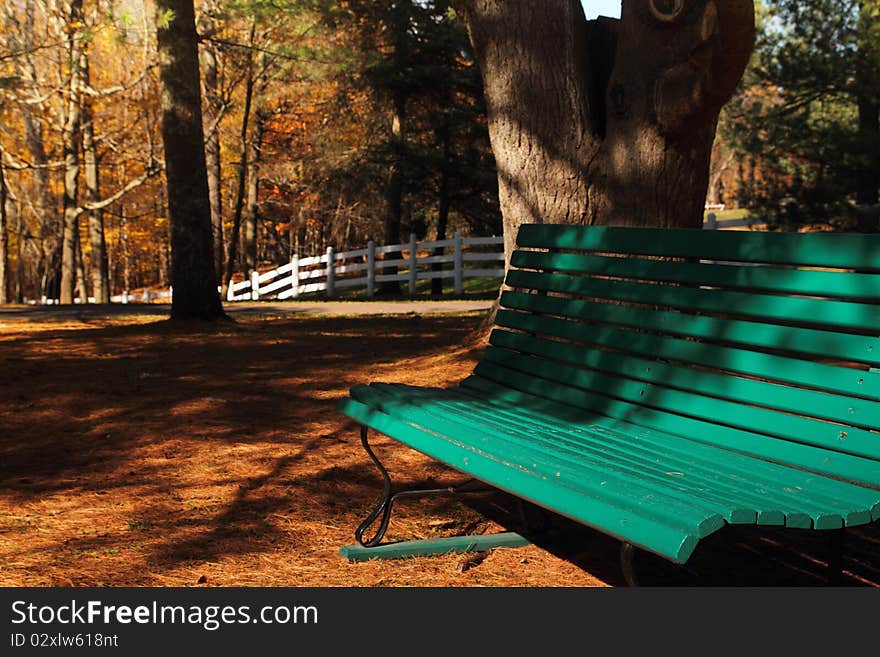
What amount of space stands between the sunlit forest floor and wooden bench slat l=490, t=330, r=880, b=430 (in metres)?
0.48

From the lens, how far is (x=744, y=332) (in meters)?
3.44

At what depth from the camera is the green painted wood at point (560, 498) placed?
2.37 metres

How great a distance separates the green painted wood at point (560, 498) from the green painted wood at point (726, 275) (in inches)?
39.9

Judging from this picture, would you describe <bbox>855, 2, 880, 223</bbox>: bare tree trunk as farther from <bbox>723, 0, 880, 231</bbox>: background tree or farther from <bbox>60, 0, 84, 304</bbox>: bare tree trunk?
<bbox>60, 0, 84, 304</bbox>: bare tree trunk

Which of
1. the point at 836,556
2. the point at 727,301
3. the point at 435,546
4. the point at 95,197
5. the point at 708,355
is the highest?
the point at 95,197

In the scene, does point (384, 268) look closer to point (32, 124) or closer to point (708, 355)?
point (32, 124)

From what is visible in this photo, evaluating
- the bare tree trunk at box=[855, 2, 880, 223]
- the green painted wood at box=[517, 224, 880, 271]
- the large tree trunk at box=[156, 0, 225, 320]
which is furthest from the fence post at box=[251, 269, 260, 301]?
the green painted wood at box=[517, 224, 880, 271]

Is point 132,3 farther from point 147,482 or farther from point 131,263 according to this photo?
point 131,263

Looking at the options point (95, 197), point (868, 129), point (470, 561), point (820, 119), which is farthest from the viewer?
point (95, 197)

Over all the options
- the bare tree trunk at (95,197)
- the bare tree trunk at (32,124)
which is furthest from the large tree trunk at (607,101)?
the bare tree trunk at (95,197)

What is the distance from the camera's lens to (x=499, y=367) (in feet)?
15.6

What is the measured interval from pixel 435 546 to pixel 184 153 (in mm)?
8590

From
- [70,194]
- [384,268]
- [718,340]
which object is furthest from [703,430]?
[70,194]

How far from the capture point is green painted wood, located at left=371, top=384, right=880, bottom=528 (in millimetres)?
2568
